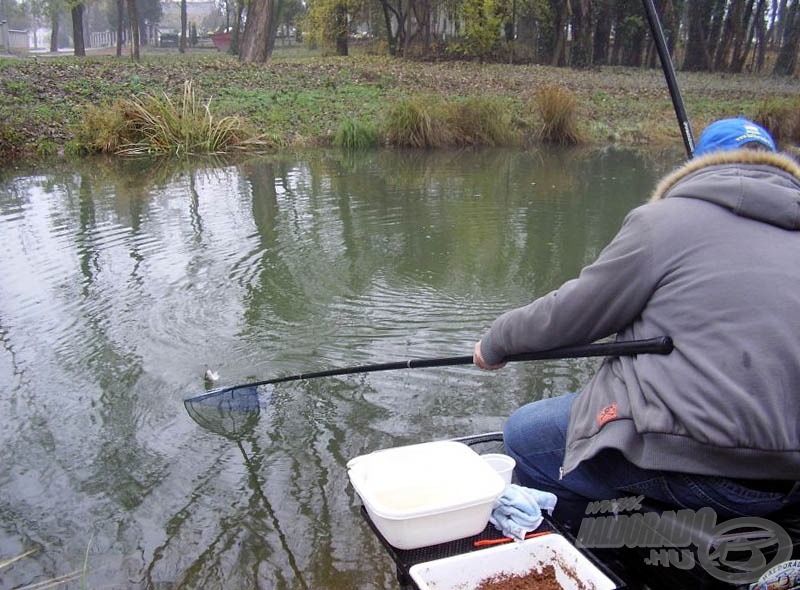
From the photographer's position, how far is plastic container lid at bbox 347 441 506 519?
2123 millimetres

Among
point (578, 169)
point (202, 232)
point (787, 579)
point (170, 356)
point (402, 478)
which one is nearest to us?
point (787, 579)

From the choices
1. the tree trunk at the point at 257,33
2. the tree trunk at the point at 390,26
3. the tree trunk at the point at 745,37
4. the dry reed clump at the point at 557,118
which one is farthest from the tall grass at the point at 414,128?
the tree trunk at the point at 745,37

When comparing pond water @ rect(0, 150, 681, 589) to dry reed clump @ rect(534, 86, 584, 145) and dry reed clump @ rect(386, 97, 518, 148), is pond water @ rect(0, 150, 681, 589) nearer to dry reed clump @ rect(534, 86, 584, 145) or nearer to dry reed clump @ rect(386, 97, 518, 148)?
dry reed clump @ rect(386, 97, 518, 148)

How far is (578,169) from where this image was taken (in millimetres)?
11852

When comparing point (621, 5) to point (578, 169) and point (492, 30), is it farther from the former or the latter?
point (578, 169)

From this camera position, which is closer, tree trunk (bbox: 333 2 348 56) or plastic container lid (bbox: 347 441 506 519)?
plastic container lid (bbox: 347 441 506 519)

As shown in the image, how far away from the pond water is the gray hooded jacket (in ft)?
4.34

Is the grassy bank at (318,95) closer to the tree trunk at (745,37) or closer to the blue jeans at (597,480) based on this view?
the tree trunk at (745,37)

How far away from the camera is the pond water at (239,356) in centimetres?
296

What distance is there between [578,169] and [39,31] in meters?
72.0

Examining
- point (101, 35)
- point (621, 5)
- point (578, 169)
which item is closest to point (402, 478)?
point (578, 169)

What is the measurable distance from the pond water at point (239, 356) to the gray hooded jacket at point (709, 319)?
1323mm

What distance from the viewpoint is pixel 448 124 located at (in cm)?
1395

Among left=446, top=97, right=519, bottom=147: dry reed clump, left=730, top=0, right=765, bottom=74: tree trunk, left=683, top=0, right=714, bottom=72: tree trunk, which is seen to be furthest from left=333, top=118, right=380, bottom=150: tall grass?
left=730, top=0, right=765, bottom=74: tree trunk
